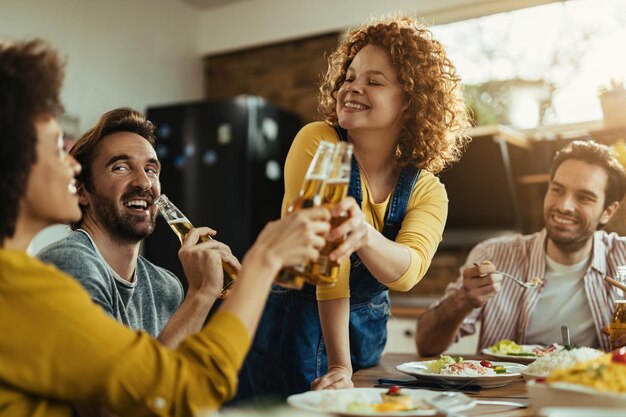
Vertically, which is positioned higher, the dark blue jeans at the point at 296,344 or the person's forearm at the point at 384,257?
the person's forearm at the point at 384,257

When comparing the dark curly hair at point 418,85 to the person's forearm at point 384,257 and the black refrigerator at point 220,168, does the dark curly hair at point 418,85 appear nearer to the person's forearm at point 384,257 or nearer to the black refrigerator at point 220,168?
the person's forearm at point 384,257

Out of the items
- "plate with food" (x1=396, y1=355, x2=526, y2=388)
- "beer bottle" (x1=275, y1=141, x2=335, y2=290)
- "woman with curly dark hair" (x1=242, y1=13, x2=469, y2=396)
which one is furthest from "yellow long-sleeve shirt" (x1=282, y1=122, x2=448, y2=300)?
"beer bottle" (x1=275, y1=141, x2=335, y2=290)

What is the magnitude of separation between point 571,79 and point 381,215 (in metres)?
2.60

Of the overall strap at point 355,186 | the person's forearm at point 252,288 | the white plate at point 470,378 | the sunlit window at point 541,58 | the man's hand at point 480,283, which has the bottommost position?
the white plate at point 470,378

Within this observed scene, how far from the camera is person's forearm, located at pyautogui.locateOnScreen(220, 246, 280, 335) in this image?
39.8 inches

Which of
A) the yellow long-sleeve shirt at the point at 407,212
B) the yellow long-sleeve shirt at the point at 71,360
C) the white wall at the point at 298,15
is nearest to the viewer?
the yellow long-sleeve shirt at the point at 71,360

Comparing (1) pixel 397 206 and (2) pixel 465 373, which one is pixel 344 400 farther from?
(1) pixel 397 206

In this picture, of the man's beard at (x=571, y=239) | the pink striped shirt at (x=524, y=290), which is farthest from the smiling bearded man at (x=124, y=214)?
the man's beard at (x=571, y=239)

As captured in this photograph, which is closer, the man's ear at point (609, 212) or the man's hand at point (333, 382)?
the man's hand at point (333, 382)

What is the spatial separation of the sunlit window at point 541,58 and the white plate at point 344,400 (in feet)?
9.38

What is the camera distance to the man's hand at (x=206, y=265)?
54.1 inches

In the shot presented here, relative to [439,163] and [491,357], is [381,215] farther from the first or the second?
[491,357]

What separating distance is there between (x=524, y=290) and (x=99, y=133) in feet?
4.85

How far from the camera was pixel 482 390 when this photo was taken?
140 centimetres
